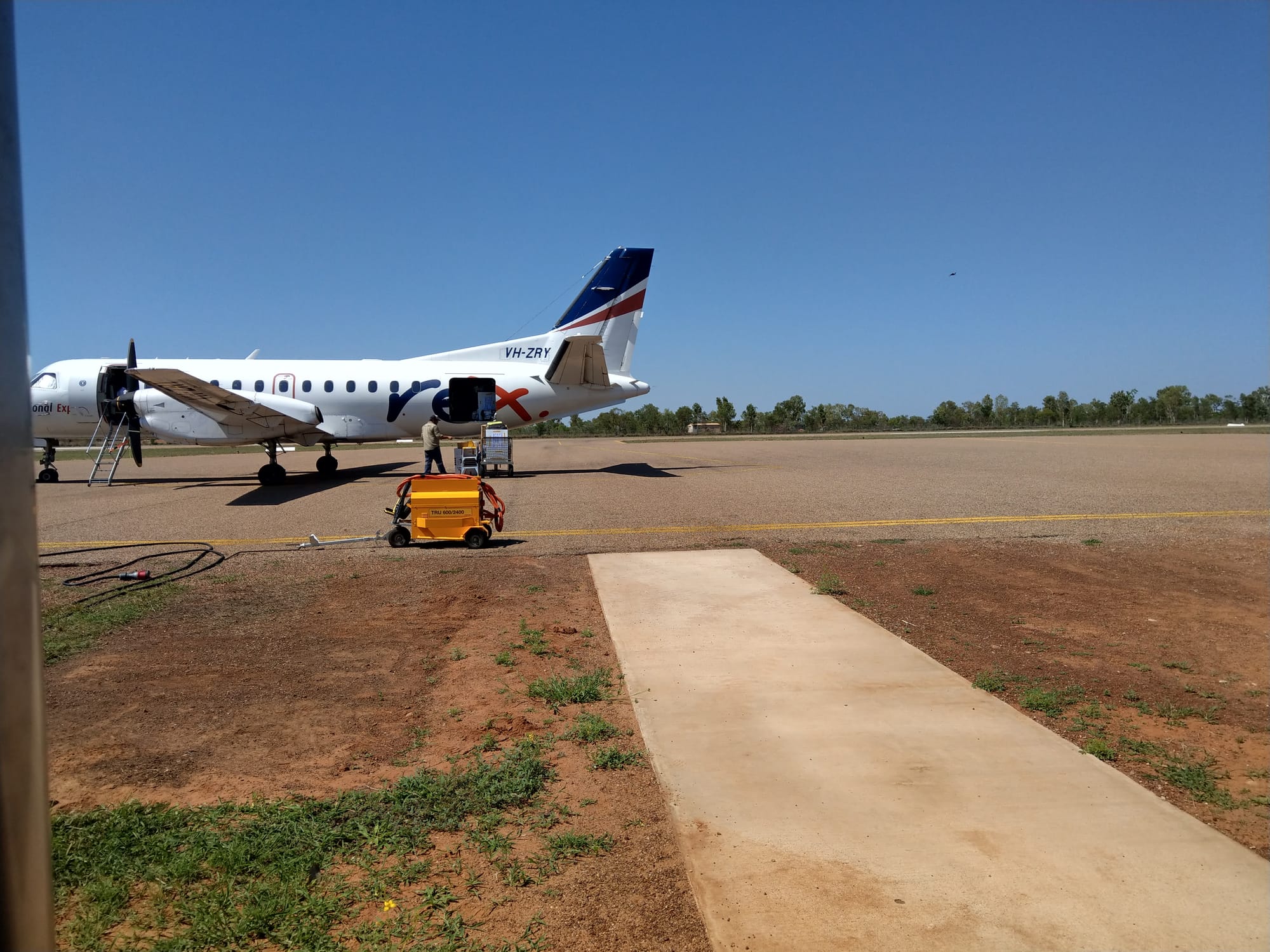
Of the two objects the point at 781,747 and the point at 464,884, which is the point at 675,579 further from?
the point at 464,884

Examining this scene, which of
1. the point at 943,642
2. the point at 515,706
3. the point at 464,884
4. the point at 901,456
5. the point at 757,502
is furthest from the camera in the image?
the point at 901,456

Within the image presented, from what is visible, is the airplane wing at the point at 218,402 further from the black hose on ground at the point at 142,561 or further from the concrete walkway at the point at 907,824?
the concrete walkway at the point at 907,824

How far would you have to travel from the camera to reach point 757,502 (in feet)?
48.8

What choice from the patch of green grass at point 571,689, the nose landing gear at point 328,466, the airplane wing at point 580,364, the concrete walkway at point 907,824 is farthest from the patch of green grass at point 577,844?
the nose landing gear at point 328,466

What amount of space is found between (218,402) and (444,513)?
32.7 ft

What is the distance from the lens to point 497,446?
20.4 meters

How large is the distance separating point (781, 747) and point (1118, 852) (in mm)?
1625

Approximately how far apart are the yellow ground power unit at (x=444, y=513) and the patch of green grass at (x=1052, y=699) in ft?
23.8

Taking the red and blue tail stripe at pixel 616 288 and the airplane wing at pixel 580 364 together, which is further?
the red and blue tail stripe at pixel 616 288

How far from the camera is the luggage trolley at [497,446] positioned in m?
20.1

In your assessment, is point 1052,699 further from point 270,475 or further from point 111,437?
point 111,437

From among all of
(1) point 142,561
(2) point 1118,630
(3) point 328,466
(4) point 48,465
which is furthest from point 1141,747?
(4) point 48,465

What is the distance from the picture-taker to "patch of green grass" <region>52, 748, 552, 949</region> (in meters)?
2.83

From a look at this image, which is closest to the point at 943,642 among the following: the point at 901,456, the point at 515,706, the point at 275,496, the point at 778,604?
the point at 778,604
